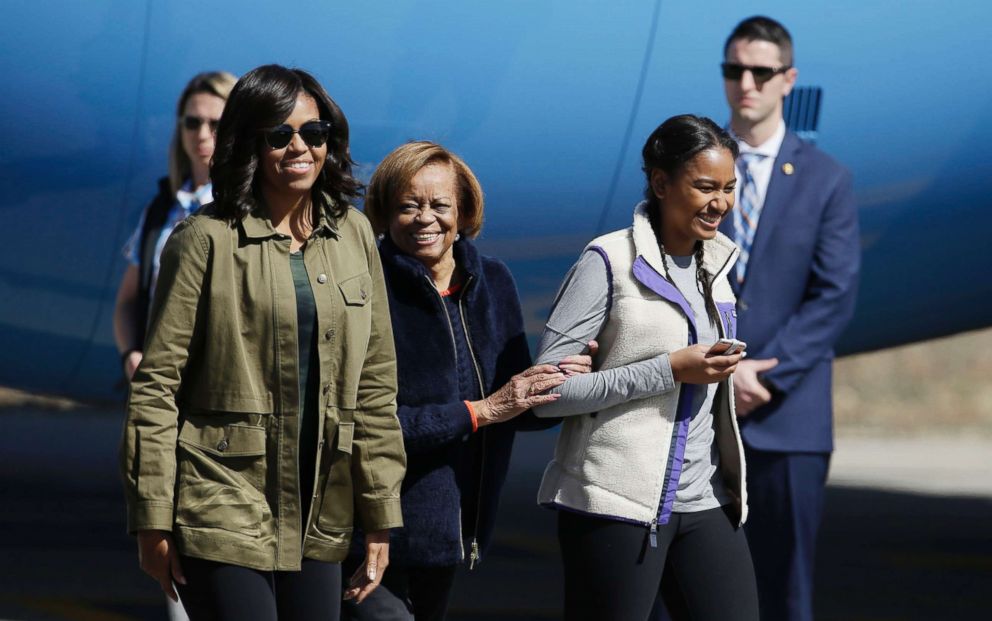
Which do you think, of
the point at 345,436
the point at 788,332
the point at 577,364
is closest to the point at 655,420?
the point at 577,364

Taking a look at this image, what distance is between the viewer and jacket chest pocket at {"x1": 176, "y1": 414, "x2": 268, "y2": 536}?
2520 mm

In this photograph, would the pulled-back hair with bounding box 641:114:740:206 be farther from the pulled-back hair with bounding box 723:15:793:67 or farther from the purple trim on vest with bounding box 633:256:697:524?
the pulled-back hair with bounding box 723:15:793:67

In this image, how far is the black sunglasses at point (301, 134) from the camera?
2.61 meters

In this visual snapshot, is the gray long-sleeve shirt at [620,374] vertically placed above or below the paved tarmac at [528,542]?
above

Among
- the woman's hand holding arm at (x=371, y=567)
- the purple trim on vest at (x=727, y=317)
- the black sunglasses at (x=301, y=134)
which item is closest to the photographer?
the black sunglasses at (x=301, y=134)

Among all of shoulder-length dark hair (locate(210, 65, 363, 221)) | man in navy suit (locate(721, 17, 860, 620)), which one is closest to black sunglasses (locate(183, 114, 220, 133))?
man in navy suit (locate(721, 17, 860, 620))

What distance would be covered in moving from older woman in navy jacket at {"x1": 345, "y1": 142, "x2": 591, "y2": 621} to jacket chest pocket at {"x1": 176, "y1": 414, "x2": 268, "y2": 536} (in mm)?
471

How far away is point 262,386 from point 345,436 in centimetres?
18

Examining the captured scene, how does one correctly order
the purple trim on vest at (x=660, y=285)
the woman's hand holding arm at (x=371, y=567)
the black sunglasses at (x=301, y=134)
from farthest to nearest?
the purple trim on vest at (x=660, y=285) < the woman's hand holding arm at (x=371, y=567) < the black sunglasses at (x=301, y=134)

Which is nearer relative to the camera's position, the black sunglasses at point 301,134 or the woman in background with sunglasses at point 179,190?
the black sunglasses at point 301,134

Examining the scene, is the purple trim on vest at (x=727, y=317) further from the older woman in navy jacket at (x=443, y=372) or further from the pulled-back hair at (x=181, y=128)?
the pulled-back hair at (x=181, y=128)

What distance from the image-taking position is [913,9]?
5.08 meters

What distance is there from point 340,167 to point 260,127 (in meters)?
0.18

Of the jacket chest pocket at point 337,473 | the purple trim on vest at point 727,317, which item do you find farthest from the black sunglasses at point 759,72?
the jacket chest pocket at point 337,473
